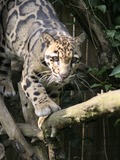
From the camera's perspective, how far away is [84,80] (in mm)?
Answer: 3301

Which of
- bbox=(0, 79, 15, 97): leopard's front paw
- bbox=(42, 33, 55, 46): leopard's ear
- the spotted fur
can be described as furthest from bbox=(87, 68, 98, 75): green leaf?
bbox=(42, 33, 55, 46): leopard's ear

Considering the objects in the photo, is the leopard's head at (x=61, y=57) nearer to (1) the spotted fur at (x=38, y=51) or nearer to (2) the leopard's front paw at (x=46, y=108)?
(1) the spotted fur at (x=38, y=51)

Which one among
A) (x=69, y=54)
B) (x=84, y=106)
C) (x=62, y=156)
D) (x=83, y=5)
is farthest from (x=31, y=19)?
(x=84, y=106)

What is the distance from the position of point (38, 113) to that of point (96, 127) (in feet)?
5.38

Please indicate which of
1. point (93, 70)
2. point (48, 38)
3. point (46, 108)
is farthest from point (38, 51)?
point (93, 70)

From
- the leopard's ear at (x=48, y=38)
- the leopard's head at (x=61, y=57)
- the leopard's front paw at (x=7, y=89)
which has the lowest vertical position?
the leopard's front paw at (x=7, y=89)

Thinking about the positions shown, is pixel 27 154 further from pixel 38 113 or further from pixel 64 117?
pixel 64 117

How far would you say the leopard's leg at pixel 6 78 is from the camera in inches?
131

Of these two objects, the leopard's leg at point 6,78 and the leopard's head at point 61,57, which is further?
the leopard's leg at point 6,78

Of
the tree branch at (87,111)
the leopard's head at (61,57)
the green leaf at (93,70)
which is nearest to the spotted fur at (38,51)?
the leopard's head at (61,57)

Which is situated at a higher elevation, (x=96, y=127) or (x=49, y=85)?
(x=49, y=85)

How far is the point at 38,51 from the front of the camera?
9.53 ft

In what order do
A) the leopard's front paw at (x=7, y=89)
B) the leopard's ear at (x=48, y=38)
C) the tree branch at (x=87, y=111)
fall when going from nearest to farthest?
the tree branch at (x=87, y=111) < the leopard's ear at (x=48, y=38) < the leopard's front paw at (x=7, y=89)

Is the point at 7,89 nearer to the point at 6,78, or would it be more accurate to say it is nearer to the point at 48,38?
the point at 6,78
